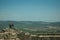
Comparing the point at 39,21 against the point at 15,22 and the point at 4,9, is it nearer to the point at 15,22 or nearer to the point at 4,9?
the point at 15,22

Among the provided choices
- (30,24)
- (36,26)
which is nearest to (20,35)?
(30,24)

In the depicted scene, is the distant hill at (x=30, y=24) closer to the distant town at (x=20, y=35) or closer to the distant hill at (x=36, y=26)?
the distant hill at (x=36, y=26)

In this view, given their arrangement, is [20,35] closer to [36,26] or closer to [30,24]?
[30,24]

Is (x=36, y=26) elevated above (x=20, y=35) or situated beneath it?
elevated above

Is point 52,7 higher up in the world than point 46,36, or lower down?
higher up

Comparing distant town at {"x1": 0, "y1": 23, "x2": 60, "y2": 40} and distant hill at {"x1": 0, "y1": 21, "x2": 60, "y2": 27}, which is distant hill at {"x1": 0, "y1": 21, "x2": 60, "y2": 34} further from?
distant town at {"x1": 0, "y1": 23, "x2": 60, "y2": 40}

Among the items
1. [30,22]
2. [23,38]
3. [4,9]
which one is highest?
[4,9]

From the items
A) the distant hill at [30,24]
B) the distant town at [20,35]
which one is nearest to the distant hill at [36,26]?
the distant hill at [30,24]

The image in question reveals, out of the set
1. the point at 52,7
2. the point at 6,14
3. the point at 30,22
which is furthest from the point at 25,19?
the point at 52,7

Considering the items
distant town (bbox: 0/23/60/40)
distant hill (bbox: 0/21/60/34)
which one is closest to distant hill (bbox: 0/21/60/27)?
distant hill (bbox: 0/21/60/34)

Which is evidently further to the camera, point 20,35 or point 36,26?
Result: point 36,26
